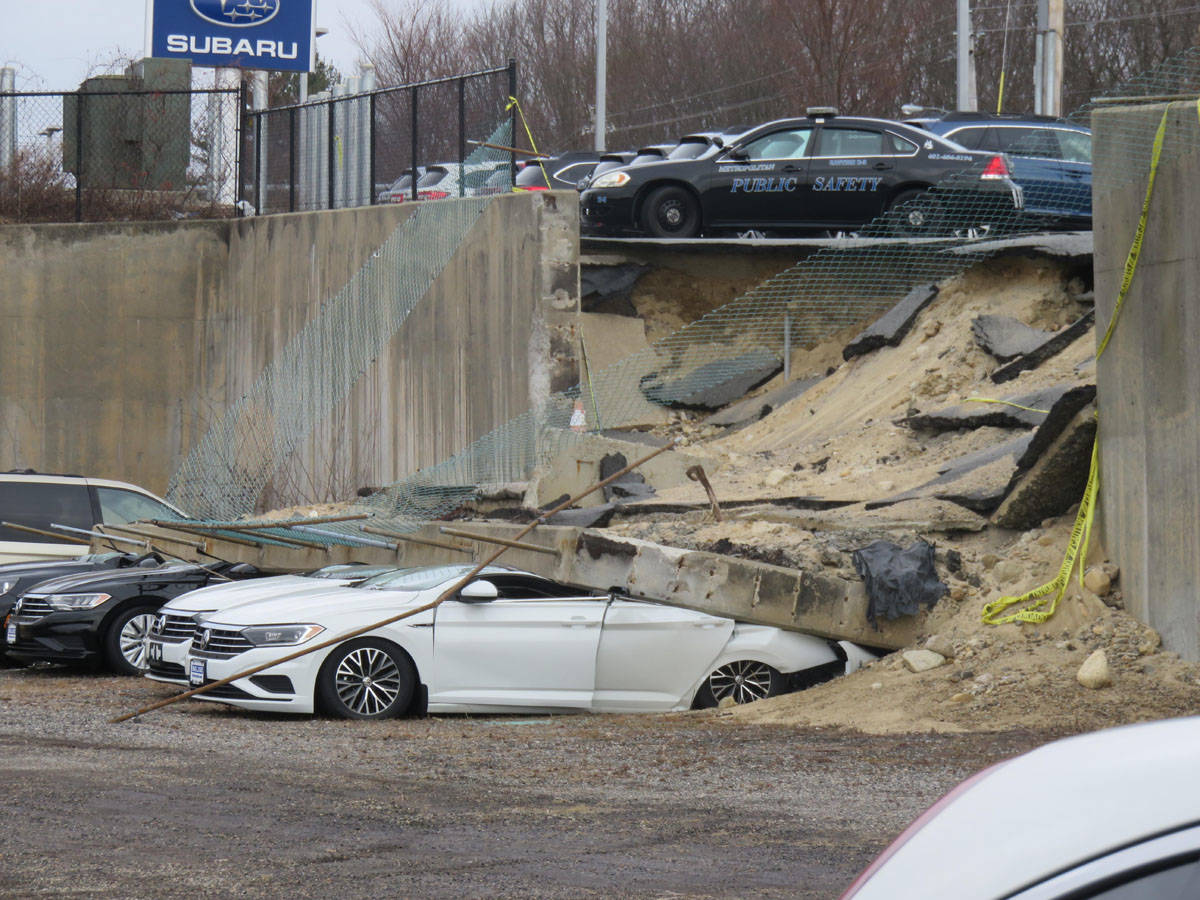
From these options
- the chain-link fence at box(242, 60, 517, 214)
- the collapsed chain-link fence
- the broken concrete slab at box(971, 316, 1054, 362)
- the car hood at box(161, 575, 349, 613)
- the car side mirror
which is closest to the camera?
the car side mirror

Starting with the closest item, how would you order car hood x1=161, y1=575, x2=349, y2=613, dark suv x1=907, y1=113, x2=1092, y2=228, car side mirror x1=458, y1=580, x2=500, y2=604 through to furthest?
car side mirror x1=458, y1=580, x2=500, y2=604 < car hood x1=161, y1=575, x2=349, y2=613 < dark suv x1=907, y1=113, x2=1092, y2=228

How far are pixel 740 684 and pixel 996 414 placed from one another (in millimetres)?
4724

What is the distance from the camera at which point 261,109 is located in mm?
24016

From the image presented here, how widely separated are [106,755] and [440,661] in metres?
2.71

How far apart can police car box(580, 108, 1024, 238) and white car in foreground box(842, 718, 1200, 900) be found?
17.3 m

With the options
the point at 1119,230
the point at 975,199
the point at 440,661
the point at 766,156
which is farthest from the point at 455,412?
the point at 1119,230

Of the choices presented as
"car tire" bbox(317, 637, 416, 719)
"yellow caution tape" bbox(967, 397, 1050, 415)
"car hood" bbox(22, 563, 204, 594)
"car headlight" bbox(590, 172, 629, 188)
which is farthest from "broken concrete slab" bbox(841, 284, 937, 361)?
"car tire" bbox(317, 637, 416, 719)

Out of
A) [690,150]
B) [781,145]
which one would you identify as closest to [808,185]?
[781,145]

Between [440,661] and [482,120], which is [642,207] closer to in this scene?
[482,120]

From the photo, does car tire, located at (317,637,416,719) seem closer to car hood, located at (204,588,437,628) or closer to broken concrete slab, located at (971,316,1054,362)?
car hood, located at (204,588,437,628)

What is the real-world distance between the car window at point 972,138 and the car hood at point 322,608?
1210 cm

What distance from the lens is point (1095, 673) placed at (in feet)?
33.1

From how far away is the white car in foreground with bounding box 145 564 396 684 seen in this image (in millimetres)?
11719

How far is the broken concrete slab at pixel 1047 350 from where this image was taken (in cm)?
1591
